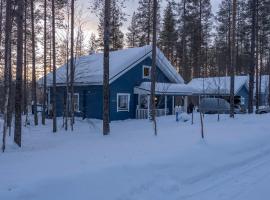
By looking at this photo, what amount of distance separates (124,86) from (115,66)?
1.87 m

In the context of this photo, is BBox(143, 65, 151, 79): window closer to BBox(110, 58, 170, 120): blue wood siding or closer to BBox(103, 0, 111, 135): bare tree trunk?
BBox(110, 58, 170, 120): blue wood siding

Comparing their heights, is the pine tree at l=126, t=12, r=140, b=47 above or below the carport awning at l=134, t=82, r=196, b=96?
above

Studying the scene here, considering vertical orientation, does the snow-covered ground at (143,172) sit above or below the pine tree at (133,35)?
below

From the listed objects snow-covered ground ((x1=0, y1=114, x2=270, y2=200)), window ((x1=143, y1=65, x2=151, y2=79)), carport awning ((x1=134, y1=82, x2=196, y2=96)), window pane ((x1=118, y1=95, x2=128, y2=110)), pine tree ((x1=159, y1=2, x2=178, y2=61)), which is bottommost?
snow-covered ground ((x1=0, y1=114, x2=270, y2=200))

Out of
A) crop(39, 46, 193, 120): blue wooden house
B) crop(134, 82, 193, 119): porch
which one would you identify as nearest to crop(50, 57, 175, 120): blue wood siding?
crop(39, 46, 193, 120): blue wooden house

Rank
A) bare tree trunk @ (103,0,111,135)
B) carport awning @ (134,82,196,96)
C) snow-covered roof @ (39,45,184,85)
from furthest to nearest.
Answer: carport awning @ (134,82,196,96) → snow-covered roof @ (39,45,184,85) → bare tree trunk @ (103,0,111,135)

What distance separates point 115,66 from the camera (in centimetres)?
2647

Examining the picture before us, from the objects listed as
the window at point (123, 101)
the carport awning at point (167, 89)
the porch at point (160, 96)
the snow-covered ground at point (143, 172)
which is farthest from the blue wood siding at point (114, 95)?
the snow-covered ground at point (143, 172)

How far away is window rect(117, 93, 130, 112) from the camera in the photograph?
26.9m

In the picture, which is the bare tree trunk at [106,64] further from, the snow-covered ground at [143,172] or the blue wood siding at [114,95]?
the blue wood siding at [114,95]

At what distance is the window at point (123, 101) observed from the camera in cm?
2691

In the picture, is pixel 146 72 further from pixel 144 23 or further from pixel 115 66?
pixel 144 23

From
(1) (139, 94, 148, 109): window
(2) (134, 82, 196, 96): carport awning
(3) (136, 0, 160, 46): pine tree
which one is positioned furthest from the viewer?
(3) (136, 0, 160, 46): pine tree

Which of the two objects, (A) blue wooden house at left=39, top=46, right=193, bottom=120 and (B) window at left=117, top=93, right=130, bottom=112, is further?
(B) window at left=117, top=93, right=130, bottom=112
